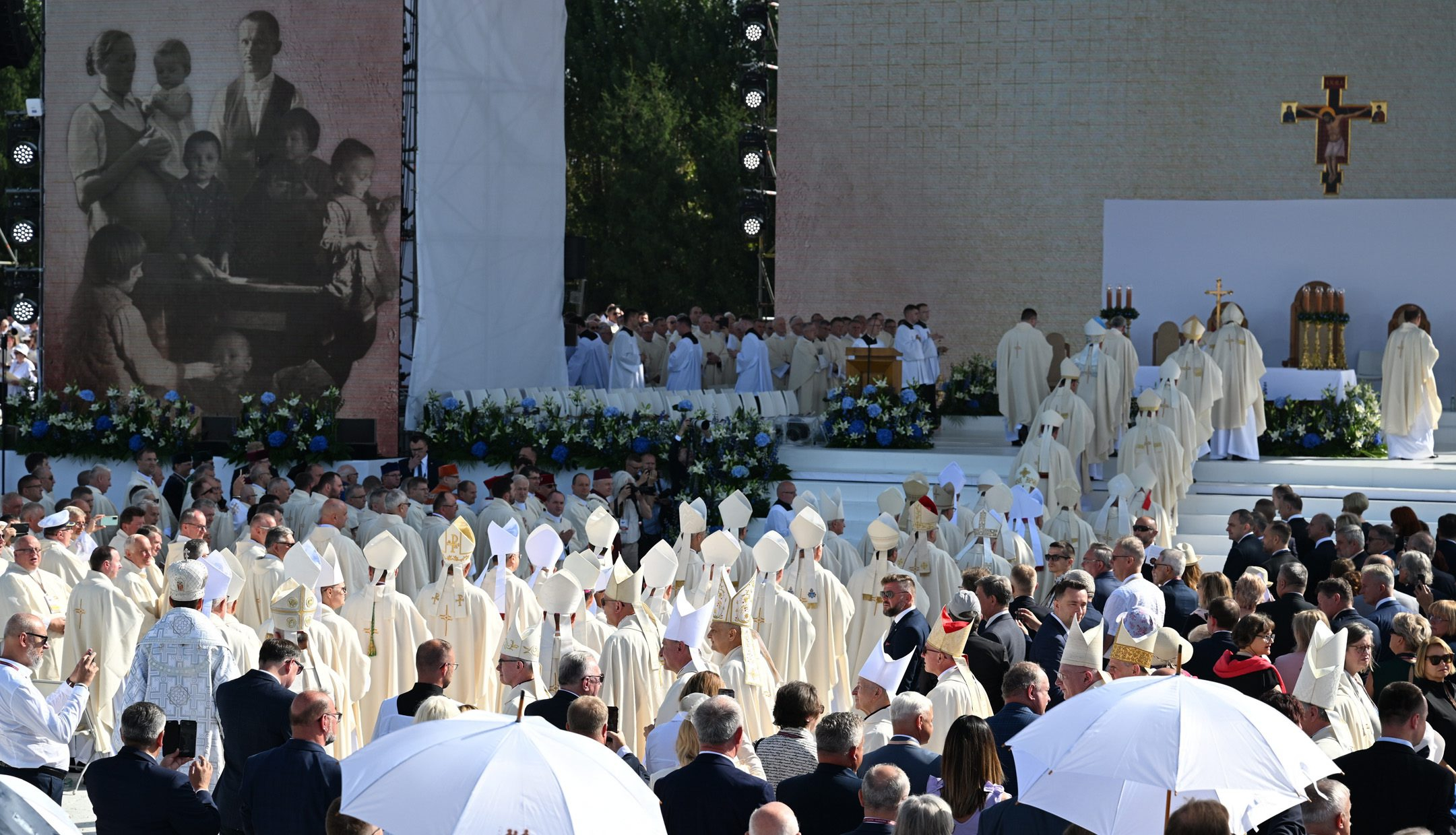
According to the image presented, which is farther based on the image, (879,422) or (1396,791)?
(879,422)

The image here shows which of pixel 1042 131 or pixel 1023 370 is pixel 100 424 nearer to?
pixel 1023 370

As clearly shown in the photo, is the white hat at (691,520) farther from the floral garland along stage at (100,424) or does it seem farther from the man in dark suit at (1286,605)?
the floral garland along stage at (100,424)

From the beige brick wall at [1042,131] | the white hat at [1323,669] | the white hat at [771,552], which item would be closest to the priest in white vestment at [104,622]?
the white hat at [771,552]

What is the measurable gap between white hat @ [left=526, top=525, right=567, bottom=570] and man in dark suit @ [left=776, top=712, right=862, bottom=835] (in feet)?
15.5

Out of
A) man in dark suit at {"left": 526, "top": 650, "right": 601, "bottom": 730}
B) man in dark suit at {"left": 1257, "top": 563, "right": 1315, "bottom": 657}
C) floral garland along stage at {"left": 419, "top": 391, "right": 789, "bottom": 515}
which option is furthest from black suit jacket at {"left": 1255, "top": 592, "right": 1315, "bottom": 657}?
floral garland along stage at {"left": 419, "top": 391, "right": 789, "bottom": 515}

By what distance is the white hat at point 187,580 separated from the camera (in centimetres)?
848

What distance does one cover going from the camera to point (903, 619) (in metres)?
9.66

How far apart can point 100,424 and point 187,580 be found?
1136 cm

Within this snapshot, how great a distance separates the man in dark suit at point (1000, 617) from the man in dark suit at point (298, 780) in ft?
12.6

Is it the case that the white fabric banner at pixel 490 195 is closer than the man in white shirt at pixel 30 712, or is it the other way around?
the man in white shirt at pixel 30 712

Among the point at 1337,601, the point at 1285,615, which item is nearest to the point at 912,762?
the point at 1337,601

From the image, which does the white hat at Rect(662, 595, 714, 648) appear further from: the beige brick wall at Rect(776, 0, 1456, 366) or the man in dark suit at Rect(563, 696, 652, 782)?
the beige brick wall at Rect(776, 0, 1456, 366)

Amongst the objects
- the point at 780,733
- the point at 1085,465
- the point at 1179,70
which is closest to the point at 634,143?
the point at 1179,70

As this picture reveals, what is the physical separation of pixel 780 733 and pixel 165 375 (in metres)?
14.8
